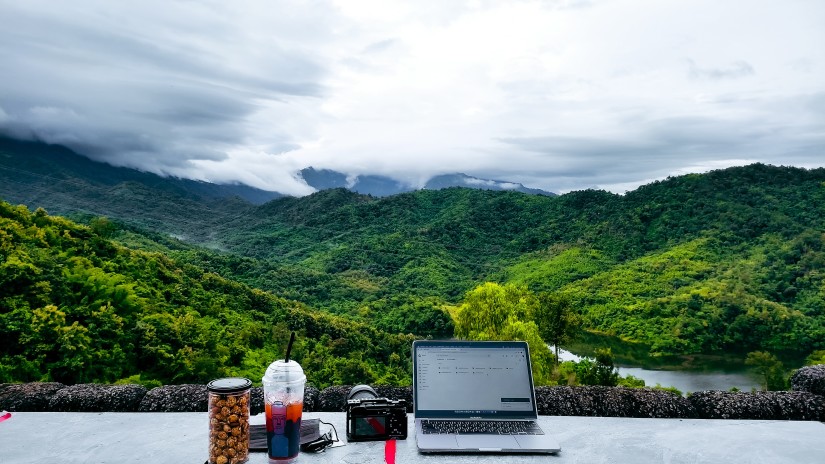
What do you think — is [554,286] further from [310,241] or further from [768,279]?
[310,241]

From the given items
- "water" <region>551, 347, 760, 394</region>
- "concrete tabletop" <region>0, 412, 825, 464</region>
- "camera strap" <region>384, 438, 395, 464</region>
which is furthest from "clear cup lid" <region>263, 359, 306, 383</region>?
"water" <region>551, 347, 760, 394</region>

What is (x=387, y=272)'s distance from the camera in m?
47.1

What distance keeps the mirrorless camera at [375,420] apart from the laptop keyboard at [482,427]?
13 centimetres

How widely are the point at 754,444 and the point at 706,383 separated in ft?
82.5

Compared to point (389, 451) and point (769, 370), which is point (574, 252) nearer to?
point (769, 370)

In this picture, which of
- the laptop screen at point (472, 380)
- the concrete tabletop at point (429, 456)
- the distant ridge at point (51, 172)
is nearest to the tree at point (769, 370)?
the concrete tabletop at point (429, 456)

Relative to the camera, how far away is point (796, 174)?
49000mm

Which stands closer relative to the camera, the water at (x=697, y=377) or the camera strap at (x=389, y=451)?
the camera strap at (x=389, y=451)

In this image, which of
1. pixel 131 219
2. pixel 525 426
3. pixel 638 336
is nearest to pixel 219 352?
pixel 525 426

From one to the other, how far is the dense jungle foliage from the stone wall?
12.0 ft

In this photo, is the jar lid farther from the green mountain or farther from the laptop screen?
the green mountain

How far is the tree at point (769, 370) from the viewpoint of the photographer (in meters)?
17.9

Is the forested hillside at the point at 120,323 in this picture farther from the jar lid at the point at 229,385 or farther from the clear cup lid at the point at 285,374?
the clear cup lid at the point at 285,374

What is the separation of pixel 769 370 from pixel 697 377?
4.76 meters
